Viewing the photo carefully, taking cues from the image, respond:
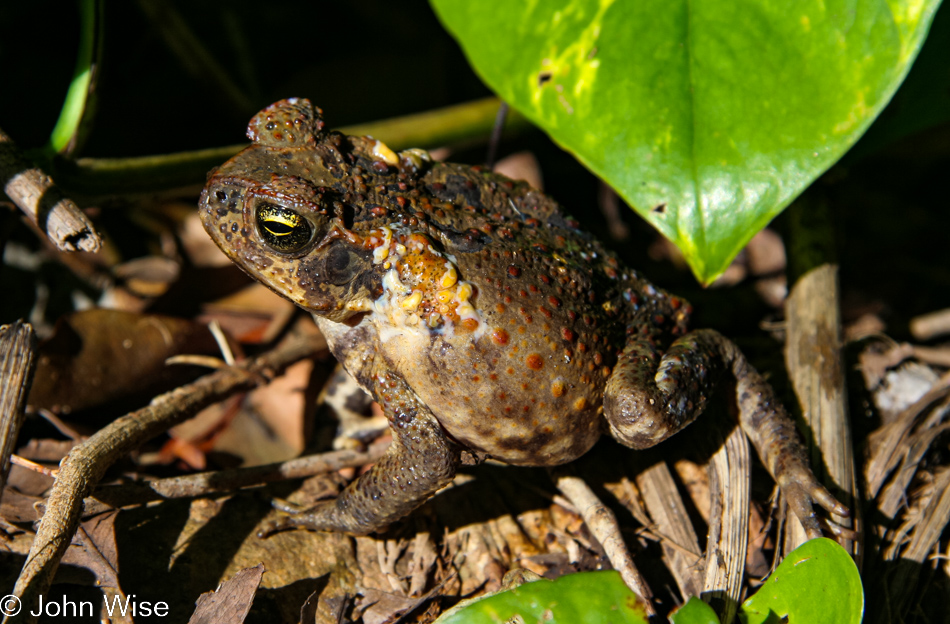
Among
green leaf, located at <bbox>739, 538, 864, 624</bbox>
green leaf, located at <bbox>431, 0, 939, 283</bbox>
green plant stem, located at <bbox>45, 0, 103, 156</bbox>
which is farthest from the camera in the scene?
green plant stem, located at <bbox>45, 0, 103, 156</bbox>

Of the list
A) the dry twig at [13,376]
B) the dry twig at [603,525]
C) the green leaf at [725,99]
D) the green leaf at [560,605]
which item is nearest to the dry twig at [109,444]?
the dry twig at [13,376]

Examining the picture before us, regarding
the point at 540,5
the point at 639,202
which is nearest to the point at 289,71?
the point at 540,5

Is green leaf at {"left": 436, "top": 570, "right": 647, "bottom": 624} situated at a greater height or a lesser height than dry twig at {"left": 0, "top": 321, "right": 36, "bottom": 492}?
lesser

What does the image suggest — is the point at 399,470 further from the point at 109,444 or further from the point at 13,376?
the point at 13,376

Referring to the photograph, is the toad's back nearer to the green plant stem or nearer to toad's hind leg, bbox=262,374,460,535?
toad's hind leg, bbox=262,374,460,535

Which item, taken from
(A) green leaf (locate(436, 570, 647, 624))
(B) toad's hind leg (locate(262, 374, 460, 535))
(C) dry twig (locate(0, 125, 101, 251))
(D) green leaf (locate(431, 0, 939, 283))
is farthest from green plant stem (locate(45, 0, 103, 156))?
(A) green leaf (locate(436, 570, 647, 624))

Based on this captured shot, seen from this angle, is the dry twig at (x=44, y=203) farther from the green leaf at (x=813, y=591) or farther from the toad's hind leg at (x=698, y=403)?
the green leaf at (x=813, y=591)
